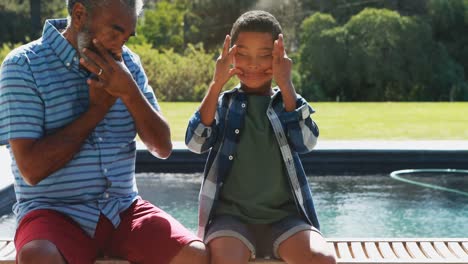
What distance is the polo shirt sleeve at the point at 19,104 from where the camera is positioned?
2180 millimetres

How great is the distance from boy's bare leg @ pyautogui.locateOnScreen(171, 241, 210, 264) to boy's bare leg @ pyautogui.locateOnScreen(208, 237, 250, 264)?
6cm

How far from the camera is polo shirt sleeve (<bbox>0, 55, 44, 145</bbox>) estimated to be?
2180mm

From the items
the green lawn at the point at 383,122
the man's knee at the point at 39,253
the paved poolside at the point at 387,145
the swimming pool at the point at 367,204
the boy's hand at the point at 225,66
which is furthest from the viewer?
the green lawn at the point at 383,122

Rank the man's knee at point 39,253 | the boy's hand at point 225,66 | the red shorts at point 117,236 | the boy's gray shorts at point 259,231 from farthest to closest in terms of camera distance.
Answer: the boy's hand at point 225,66 → the boy's gray shorts at point 259,231 → the red shorts at point 117,236 → the man's knee at point 39,253

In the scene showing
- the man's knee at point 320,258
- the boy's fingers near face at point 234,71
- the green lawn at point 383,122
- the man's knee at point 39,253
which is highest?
the boy's fingers near face at point 234,71

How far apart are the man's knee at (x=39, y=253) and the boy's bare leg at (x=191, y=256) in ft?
Answer: 1.22

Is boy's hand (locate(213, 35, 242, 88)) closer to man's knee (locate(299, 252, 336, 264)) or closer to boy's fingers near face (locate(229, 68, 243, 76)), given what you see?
boy's fingers near face (locate(229, 68, 243, 76))

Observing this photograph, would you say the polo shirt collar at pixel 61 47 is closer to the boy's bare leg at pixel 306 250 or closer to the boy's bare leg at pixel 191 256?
the boy's bare leg at pixel 191 256

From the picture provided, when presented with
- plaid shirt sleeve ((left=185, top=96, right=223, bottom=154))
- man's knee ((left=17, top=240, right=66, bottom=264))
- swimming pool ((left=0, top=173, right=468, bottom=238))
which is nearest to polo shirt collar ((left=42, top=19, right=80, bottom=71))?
plaid shirt sleeve ((left=185, top=96, right=223, bottom=154))

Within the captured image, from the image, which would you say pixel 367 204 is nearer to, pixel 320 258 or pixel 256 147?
pixel 256 147

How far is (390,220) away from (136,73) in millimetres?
3005

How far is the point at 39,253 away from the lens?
2.04m

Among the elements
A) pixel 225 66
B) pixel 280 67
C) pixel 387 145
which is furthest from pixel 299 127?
pixel 387 145

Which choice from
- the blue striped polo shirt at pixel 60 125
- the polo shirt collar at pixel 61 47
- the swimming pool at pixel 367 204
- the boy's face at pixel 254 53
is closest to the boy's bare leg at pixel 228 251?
the blue striped polo shirt at pixel 60 125
